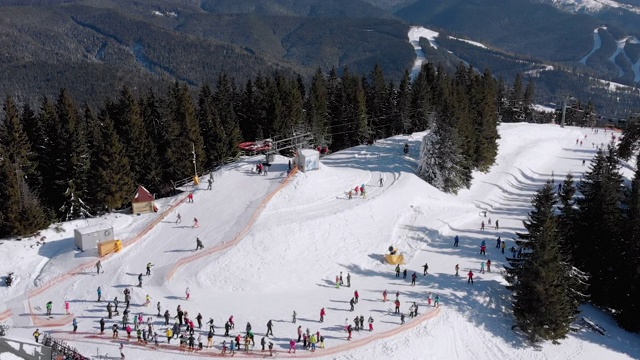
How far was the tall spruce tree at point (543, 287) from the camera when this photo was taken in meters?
39.1

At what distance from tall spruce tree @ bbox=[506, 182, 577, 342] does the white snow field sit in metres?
1.80

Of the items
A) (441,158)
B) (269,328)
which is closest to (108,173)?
(269,328)

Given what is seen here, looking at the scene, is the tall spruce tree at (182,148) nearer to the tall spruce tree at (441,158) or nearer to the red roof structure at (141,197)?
the red roof structure at (141,197)

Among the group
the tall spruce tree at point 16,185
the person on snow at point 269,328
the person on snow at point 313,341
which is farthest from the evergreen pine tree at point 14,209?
the person on snow at point 313,341

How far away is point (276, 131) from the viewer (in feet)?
239

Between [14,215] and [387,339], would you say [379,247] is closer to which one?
[387,339]

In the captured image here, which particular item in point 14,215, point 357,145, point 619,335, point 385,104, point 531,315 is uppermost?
point 385,104

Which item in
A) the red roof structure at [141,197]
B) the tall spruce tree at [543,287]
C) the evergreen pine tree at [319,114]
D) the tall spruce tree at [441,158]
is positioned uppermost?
the evergreen pine tree at [319,114]

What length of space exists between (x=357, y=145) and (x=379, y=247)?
32.6 meters

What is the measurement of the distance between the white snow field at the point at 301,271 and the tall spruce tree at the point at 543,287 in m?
1.80

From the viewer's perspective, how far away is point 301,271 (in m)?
45.0

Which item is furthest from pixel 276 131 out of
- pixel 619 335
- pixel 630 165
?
pixel 630 165

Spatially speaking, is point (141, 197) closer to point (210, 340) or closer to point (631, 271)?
point (210, 340)

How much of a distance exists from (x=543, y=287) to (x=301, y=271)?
61.9 feet
